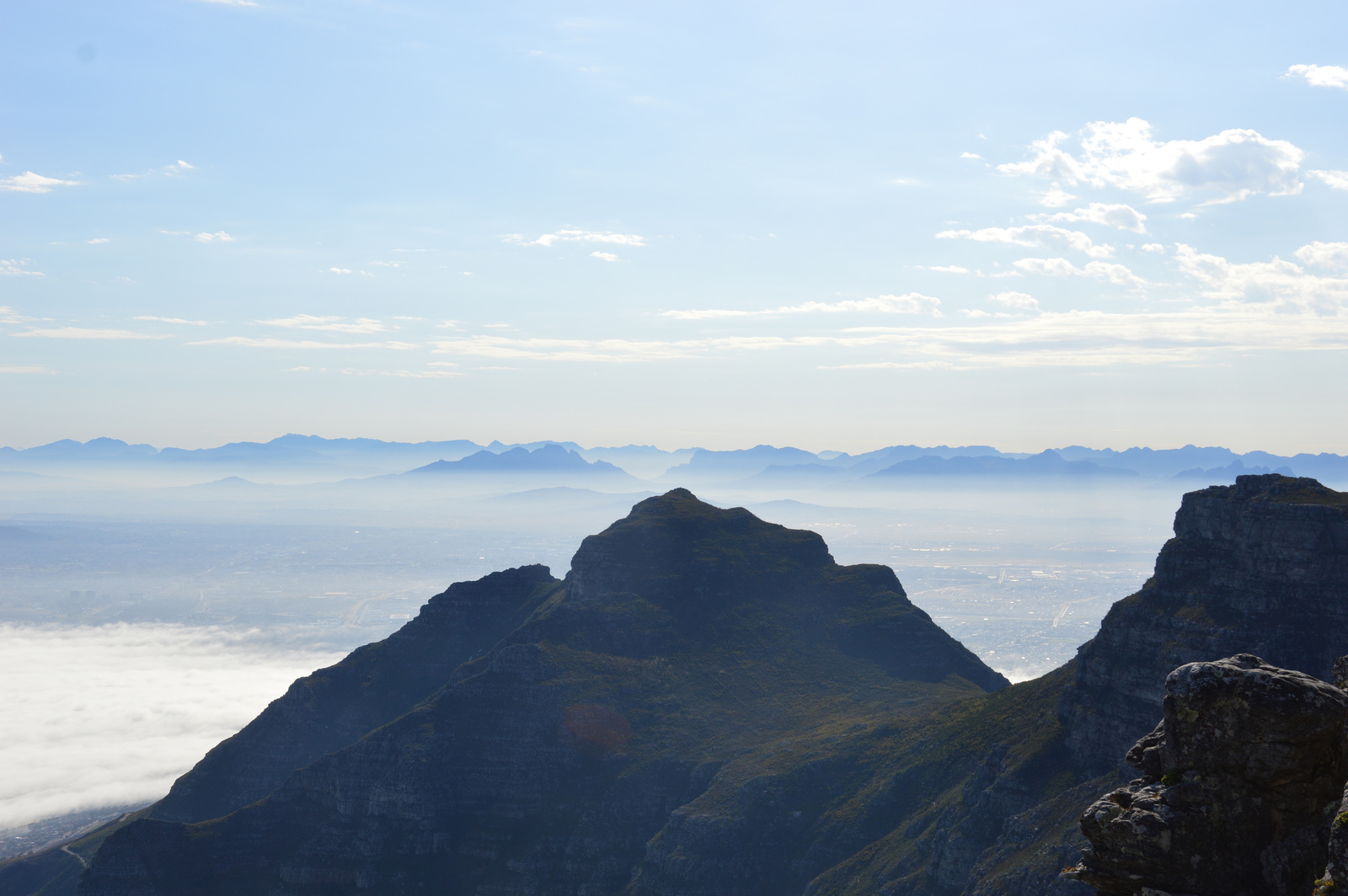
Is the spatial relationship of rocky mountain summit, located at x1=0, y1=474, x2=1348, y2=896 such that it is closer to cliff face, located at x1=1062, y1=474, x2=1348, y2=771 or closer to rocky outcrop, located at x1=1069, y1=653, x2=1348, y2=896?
cliff face, located at x1=1062, y1=474, x2=1348, y2=771

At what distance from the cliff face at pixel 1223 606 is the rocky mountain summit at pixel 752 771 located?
0.88 ft

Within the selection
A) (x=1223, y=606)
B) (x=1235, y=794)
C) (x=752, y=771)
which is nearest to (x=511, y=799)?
(x=752, y=771)

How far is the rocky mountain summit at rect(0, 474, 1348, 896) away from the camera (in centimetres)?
10931

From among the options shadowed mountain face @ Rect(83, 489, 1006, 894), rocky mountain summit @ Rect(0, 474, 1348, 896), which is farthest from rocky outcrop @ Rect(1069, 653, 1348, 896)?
shadowed mountain face @ Rect(83, 489, 1006, 894)

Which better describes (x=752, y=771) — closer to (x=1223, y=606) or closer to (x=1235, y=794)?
(x=1223, y=606)

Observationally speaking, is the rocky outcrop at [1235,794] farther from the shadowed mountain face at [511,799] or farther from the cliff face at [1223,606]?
the shadowed mountain face at [511,799]

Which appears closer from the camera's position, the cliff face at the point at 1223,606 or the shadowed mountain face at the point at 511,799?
the cliff face at the point at 1223,606

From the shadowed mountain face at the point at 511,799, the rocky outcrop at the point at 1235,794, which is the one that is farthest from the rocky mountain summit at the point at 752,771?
the rocky outcrop at the point at 1235,794

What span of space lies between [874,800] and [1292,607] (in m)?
67.6

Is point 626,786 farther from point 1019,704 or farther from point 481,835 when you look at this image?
point 1019,704

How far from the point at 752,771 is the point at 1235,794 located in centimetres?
14276

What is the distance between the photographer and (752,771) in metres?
160

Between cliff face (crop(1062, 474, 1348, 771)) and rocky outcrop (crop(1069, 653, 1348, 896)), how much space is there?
309 feet

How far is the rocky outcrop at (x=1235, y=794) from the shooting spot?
961 inches
